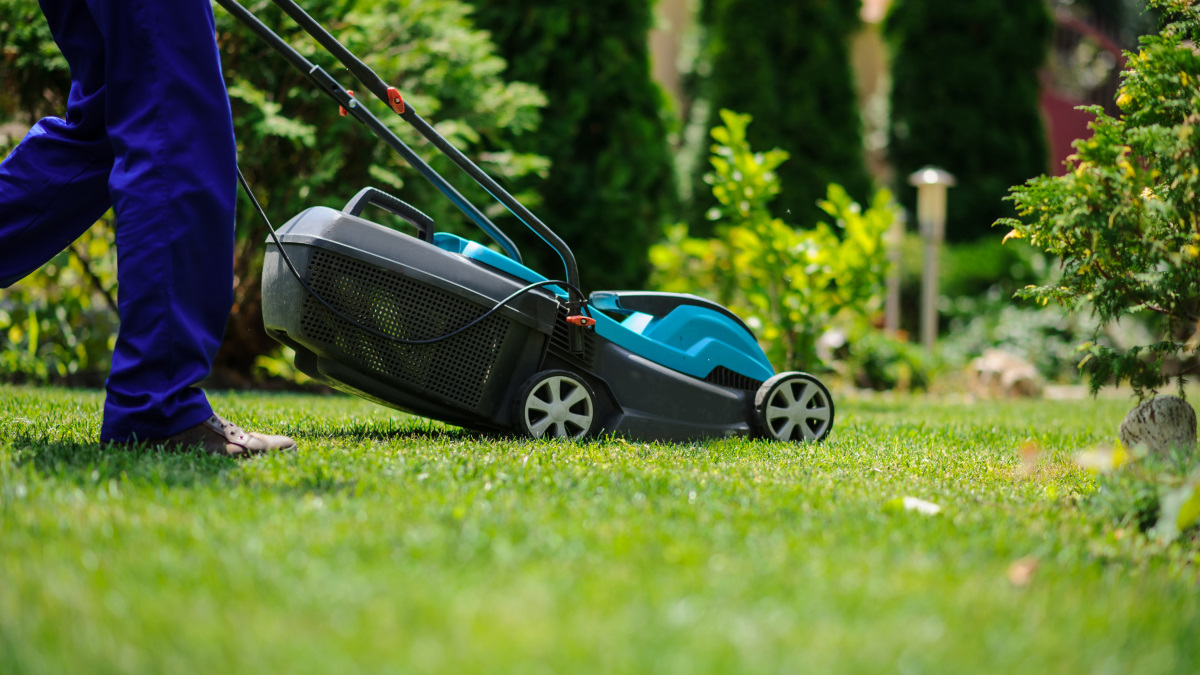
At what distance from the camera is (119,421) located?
7.54 ft

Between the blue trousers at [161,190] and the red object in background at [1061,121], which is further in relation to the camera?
the red object in background at [1061,121]

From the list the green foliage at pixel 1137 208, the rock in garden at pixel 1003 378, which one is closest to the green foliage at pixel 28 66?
the green foliage at pixel 1137 208

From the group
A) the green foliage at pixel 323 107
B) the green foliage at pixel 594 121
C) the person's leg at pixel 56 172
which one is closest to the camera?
the person's leg at pixel 56 172

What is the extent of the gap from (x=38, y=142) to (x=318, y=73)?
2.38 feet

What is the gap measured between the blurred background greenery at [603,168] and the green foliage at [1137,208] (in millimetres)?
199

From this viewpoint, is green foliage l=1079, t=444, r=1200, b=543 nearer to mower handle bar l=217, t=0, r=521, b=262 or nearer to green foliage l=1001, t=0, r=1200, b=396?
green foliage l=1001, t=0, r=1200, b=396

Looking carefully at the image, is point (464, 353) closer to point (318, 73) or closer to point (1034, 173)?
point (318, 73)

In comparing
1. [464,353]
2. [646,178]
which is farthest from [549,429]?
[646,178]

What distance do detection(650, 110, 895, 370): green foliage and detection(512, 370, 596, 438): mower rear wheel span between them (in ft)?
8.56

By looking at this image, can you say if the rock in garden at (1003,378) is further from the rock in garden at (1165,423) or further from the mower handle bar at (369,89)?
the mower handle bar at (369,89)

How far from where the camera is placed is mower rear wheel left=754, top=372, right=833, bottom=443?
10.9 ft

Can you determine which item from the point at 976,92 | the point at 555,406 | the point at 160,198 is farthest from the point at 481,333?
the point at 976,92

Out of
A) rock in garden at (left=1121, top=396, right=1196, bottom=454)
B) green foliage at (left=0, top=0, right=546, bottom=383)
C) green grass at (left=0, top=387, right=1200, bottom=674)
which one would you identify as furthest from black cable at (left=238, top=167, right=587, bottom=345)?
green foliage at (left=0, top=0, right=546, bottom=383)

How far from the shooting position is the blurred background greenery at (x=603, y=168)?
5.00 metres
